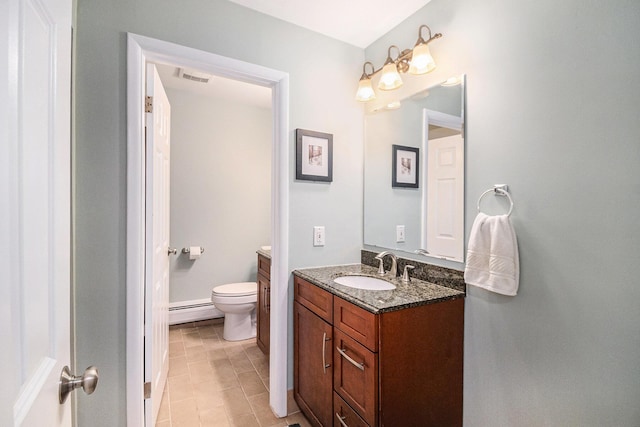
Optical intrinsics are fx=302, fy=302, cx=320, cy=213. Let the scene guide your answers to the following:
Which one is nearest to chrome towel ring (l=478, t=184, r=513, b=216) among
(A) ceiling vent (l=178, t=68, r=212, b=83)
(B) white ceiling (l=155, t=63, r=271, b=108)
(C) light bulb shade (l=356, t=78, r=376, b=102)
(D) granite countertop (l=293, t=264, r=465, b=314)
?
(D) granite countertop (l=293, t=264, r=465, b=314)

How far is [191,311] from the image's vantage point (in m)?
3.28

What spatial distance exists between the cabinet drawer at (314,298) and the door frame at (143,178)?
4.7 inches

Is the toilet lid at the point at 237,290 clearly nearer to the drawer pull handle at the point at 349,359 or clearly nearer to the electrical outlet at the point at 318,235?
the electrical outlet at the point at 318,235

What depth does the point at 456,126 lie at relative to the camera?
1572 mm

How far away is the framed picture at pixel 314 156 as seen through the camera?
76.5 inches

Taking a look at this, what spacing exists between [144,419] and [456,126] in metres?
2.23

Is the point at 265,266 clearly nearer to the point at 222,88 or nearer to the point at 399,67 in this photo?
the point at 399,67

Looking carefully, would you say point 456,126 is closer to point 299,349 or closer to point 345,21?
point 345,21

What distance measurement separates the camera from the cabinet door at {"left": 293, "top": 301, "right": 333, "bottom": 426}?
1.56 meters

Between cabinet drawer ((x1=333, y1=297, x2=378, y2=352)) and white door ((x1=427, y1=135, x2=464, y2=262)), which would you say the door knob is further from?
white door ((x1=427, y1=135, x2=464, y2=262))

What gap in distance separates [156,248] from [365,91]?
164 cm

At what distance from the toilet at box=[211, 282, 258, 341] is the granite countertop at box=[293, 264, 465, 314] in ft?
3.66

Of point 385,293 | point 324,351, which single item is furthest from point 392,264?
point 324,351

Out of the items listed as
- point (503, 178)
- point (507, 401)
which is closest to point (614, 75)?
point (503, 178)
